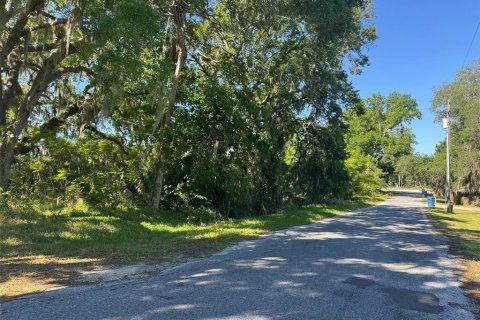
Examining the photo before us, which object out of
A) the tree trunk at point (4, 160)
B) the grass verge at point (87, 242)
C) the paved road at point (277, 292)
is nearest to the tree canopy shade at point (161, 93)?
the tree trunk at point (4, 160)

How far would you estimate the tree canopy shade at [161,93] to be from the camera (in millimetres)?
11945

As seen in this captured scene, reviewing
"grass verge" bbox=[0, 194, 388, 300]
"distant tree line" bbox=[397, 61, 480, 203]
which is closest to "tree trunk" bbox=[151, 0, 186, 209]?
"grass verge" bbox=[0, 194, 388, 300]

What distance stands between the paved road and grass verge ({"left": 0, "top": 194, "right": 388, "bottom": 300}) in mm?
838

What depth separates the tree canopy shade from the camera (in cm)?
1195

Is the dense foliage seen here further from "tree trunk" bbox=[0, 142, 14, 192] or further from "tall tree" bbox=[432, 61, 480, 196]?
"tree trunk" bbox=[0, 142, 14, 192]

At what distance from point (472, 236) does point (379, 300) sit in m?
10.9

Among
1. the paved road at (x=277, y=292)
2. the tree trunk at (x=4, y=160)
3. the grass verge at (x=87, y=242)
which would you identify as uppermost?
the tree trunk at (x=4, y=160)

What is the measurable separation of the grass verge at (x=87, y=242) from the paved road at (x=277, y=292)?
2.75ft

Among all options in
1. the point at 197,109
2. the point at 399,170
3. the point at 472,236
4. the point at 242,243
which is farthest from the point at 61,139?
the point at 399,170

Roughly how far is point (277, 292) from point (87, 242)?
5770 millimetres

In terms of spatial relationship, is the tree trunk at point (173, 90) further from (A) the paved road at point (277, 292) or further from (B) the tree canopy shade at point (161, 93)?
(A) the paved road at point (277, 292)

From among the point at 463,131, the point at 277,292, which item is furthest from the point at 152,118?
the point at 463,131

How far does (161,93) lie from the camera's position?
1309 cm

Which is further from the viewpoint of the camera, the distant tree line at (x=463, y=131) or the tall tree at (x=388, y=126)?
the tall tree at (x=388, y=126)
